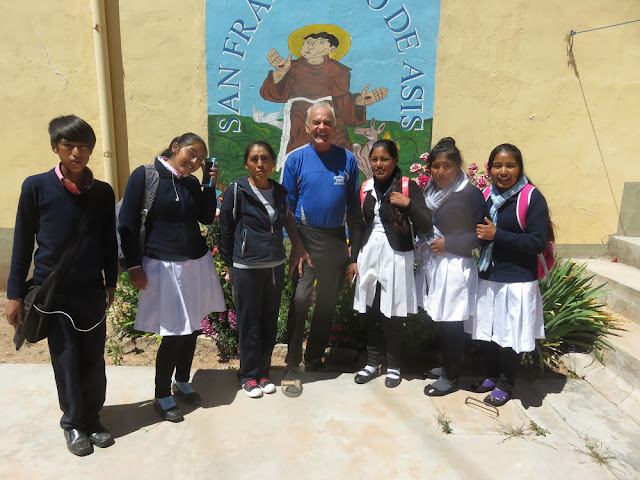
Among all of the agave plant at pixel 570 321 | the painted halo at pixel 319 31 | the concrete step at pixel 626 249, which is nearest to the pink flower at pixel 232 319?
the agave plant at pixel 570 321

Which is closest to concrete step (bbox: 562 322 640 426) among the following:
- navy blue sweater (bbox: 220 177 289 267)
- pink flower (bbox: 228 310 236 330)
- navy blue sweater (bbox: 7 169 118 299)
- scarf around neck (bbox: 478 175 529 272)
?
scarf around neck (bbox: 478 175 529 272)

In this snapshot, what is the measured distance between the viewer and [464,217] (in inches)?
113

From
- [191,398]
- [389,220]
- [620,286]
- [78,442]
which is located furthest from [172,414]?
[620,286]

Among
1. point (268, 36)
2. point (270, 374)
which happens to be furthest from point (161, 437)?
point (268, 36)

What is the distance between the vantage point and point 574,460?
2475 millimetres

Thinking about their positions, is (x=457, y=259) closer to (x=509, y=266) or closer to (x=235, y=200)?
(x=509, y=266)

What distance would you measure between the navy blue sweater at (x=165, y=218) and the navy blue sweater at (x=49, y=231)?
0.16 m

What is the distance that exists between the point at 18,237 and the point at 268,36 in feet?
11.5

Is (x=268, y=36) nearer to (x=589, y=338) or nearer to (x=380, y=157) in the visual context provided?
(x=380, y=157)

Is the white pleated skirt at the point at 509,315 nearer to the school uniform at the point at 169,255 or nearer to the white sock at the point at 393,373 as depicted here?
the white sock at the point at 393,373

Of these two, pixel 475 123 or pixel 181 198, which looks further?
pixel 475 123

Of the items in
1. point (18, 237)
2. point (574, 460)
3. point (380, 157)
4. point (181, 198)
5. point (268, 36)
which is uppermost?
point (268, 36)

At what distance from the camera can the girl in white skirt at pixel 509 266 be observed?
2744 millimetres

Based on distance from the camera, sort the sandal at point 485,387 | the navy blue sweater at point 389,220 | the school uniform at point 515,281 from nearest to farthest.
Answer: the school uniform at point 515,281
the navy blue sweater at point 389,220
the sandal at point 485,387
